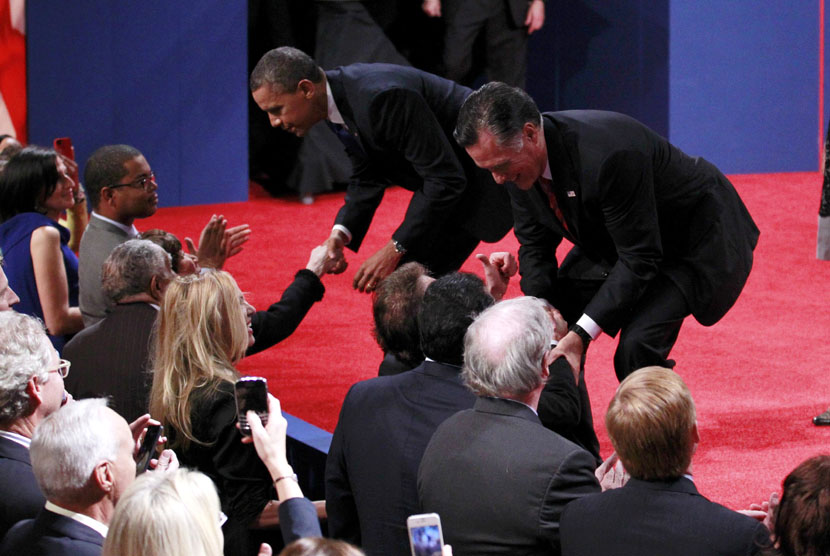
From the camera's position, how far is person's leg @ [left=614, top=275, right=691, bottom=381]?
135 inches

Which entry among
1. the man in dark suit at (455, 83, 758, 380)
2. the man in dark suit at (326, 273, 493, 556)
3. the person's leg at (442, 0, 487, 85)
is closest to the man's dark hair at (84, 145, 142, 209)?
the man in dark suit at (455, 83, 758, 380)

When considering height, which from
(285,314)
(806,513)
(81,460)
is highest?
(806,513)

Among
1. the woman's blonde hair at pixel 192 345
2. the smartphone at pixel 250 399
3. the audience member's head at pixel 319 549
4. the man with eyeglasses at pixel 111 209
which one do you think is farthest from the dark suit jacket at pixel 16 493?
the man with eyeglasses at pixel 111 209

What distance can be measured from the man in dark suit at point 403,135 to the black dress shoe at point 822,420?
127cm

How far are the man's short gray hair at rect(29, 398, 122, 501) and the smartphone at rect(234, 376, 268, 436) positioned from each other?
0.78ft

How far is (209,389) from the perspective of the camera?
2.70 metres

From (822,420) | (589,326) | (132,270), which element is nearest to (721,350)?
(822,420)

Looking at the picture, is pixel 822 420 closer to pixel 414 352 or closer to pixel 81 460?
pixel 414 352

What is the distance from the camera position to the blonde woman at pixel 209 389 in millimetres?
2697

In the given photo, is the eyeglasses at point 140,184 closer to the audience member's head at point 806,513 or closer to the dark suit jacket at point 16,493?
the dark suit jacket at point 16,493

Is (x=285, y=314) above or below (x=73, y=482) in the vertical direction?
below

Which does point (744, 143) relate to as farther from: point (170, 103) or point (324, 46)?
point (170, 103)

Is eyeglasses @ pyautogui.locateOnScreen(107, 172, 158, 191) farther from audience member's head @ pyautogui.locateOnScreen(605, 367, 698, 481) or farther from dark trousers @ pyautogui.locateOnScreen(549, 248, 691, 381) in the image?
audience member's head @ pyautogui.locateOnScreen(605, 367, 698, 481)

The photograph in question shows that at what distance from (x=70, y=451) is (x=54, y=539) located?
154 mm
